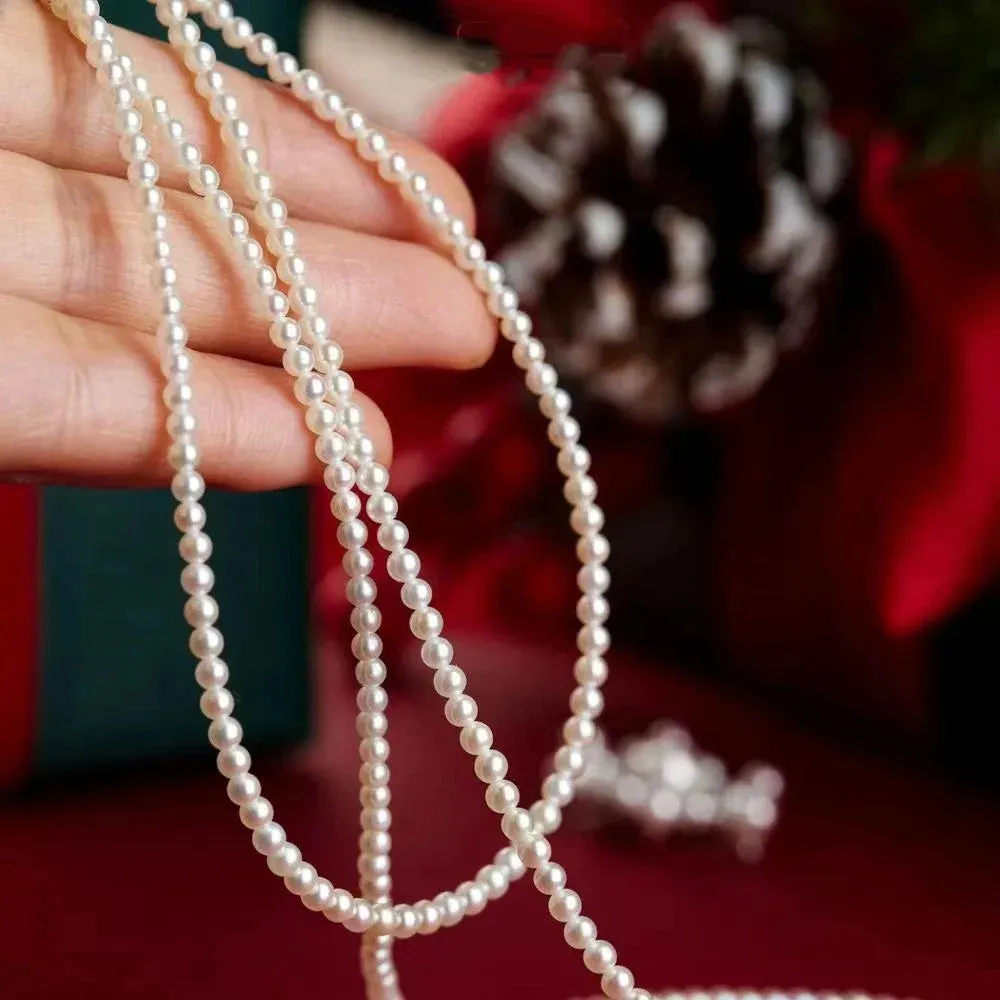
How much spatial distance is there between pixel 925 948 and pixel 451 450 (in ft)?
1.01

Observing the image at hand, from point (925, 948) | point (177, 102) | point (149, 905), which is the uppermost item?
point (177, 102)

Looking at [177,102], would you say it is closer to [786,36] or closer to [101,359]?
[101,359]

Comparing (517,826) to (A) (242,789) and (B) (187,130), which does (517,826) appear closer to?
(A) (242,789)

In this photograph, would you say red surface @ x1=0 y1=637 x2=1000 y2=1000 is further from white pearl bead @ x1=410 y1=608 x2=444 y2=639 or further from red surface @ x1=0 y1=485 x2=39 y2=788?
white pearl bead @ x1=410 y1=608 x2=444 y2=639

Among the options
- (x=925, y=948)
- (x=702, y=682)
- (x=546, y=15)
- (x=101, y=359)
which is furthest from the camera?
(x=702, y=682)

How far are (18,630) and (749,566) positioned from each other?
0.35 meters

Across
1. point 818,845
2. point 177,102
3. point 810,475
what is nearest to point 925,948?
point 818,845

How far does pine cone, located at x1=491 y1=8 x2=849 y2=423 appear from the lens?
46 cm

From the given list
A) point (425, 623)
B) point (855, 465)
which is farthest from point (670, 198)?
point (425, 623)

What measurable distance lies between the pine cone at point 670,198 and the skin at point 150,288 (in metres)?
0.15

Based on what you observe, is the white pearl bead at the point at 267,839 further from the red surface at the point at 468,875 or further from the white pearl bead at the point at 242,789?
the red surface at the point at 468,875

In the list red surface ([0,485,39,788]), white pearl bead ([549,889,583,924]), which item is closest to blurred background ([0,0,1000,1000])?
red surface ([0,485,39,788])

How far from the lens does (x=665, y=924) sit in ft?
1.31

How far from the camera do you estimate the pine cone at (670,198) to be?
464 millimetres
